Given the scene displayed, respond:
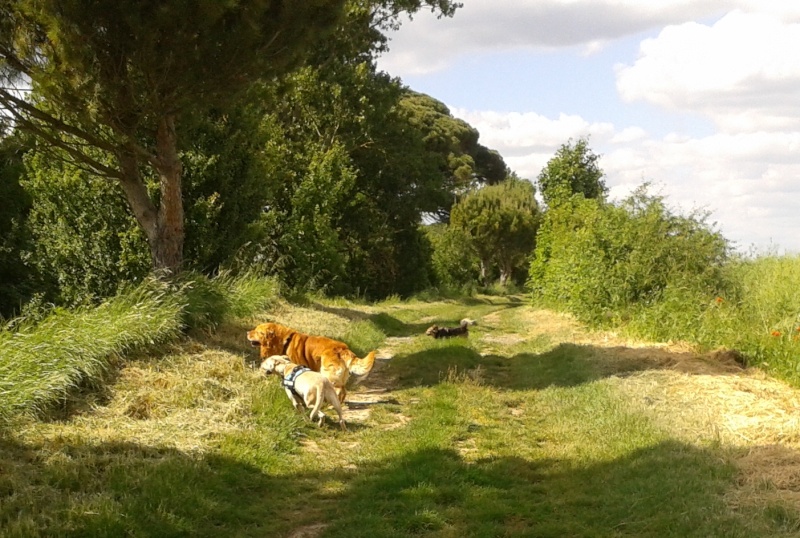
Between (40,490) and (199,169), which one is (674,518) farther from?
(199,169)

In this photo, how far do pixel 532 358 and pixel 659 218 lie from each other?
4644 mm

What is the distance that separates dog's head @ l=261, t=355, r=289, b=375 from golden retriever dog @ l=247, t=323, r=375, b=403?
0.98 ft

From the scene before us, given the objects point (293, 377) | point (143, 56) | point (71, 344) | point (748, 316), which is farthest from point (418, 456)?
point (748, 316)

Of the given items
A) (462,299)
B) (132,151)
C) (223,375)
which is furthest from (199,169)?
(462,299)

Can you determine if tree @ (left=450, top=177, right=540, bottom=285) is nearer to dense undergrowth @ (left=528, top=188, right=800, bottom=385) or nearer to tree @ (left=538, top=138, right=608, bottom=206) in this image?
tree @ (left=538, top=138, right=608, bottom=206)

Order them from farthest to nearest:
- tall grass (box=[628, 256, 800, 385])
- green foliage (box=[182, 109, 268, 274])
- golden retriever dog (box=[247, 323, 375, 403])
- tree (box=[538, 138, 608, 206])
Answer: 1. tree (box=[538, 138, 608, 206])
2. green foliage (box=[182, 109, 268, 274])
3. tall grass (box=[628, 256, 800, 385])
4. golden retriever dog (box=[247, 323, 375, 403])

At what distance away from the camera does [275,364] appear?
8.98 meters

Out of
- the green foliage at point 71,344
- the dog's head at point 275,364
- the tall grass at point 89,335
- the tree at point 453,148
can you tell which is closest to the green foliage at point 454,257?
the tree at point 453,148

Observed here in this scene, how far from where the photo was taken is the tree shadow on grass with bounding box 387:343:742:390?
10.6m

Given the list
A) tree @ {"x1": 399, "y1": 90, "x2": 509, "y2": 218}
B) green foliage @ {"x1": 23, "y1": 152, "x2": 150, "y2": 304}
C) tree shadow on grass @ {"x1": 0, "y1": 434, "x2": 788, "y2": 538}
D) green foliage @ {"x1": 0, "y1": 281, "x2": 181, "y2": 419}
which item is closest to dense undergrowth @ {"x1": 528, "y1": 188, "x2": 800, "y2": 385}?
tree shadow on grass @ {"x1": 0, "y1": 434, "x2": 788, "y2": 538}

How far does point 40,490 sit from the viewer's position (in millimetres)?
5145

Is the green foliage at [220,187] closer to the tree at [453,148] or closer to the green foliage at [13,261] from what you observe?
the green foliage at [13,261]

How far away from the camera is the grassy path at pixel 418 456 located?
5.21m

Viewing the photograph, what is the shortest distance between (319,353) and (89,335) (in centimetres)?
276
